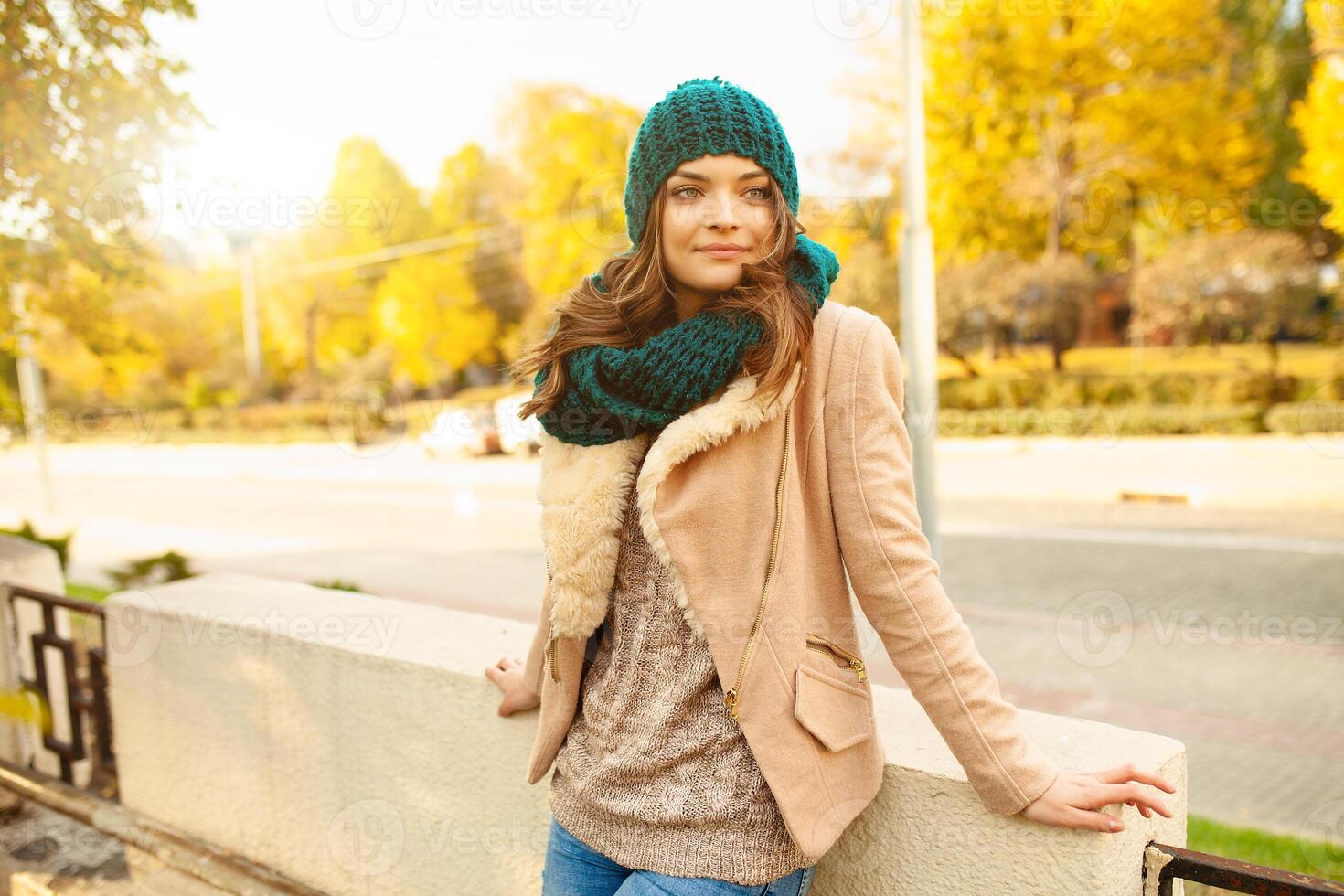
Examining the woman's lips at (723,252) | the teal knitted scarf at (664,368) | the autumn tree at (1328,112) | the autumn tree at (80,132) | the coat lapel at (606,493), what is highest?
the autumn tree at (1328,112)

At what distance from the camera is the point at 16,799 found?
371 centimetres

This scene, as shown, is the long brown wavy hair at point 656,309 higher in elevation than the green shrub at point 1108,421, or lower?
higher

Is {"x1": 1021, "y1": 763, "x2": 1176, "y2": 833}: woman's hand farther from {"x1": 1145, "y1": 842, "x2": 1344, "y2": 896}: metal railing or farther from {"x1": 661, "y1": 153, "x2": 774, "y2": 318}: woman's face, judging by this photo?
{"x1": 661, "y1": 153, "x2": 774, "y2": 318}: woman's face

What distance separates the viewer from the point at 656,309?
1.64 meters

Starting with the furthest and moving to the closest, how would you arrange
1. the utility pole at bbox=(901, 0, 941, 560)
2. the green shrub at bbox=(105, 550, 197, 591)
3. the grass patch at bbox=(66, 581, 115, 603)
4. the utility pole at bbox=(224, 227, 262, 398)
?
the utility pole at bbox=(224, 227, 262, 398)
the grass patch at bbox=(66, 581, 115, 603)
the utility pole at bbox=(901, 0, 941, 560)
the green shrub at bbox=(105, 550, 197, 591)

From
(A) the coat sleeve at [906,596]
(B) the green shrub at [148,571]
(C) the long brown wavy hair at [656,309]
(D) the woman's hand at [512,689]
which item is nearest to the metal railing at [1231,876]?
(A) the coat sleeve at [906,596]

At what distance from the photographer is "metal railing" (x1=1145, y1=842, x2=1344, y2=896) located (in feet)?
4.38

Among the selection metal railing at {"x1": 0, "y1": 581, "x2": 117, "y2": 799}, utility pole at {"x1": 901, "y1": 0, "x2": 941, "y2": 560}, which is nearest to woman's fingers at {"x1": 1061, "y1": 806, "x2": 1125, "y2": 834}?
metal railing at {"x1": 0, "y1": 581, "x2": 117, "y2": 799}

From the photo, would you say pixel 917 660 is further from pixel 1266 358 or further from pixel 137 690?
pixel 1266 358

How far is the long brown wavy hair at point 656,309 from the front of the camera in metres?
1.46

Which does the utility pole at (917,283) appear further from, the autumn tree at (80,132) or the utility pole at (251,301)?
the utility pole at (251,301)

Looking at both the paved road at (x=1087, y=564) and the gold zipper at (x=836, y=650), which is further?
the paved road at (x=1087, y=564)

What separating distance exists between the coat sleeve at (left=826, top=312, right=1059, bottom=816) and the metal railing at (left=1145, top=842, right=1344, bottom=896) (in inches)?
9.2

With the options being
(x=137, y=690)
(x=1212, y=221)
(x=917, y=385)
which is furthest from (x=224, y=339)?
(x=137, y=690)
